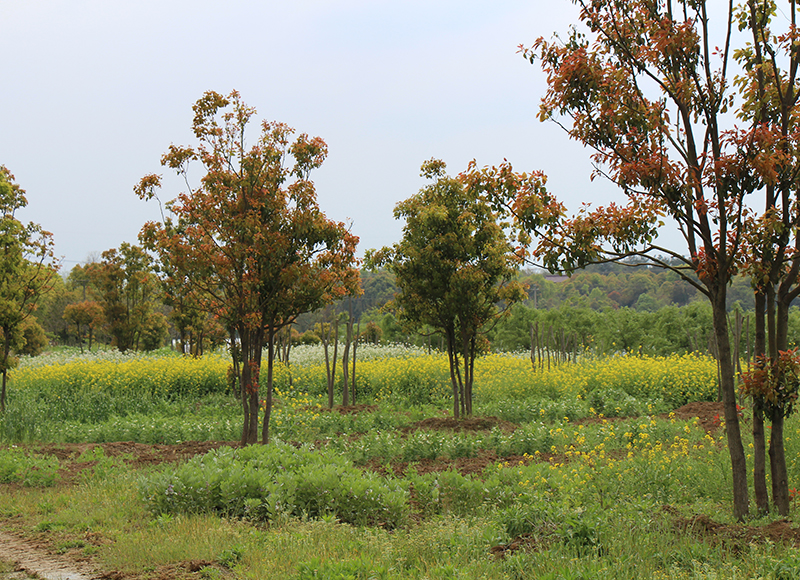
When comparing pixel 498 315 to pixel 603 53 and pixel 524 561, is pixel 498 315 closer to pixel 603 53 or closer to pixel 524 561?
pixel 603 53

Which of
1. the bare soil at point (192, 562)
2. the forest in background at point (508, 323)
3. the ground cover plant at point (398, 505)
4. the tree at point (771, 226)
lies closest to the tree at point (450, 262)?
the forest in background at point (508, 323)

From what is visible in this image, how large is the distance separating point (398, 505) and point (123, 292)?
2375cm

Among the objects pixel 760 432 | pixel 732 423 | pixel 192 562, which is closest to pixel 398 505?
pixel 192 562

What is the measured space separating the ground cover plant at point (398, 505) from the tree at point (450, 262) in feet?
6.83

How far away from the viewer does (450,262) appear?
1177 cm

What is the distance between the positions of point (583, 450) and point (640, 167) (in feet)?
15.8

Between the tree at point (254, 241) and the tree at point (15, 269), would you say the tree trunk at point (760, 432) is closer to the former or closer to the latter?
the tree at point (254, 241)

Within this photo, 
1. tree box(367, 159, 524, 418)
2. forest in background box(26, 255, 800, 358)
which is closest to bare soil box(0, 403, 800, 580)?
tree box(367, 159, 524, 418)

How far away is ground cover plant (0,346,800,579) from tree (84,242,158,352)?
15417 millimetres

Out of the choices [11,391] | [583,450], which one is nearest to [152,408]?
[11,391]

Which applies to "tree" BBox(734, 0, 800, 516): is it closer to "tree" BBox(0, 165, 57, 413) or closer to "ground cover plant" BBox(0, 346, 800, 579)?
"ground cover plant" BBox(0, 346, 800, 579)

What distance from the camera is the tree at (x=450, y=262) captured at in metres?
11.7

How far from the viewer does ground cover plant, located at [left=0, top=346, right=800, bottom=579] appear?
164 inches

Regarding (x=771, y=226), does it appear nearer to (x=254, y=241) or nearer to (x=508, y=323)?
(x=254, y=241)
